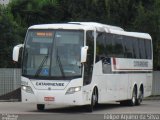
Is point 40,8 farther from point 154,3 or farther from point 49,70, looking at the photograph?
point 49,70

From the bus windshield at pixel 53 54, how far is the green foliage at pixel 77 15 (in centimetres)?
1591

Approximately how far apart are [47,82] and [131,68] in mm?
7556

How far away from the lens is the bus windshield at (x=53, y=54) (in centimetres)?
2314

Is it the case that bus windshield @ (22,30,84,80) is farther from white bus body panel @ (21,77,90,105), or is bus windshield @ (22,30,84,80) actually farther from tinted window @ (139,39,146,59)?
tinted window @ (139,39,146,59)

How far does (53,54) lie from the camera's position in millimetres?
23312

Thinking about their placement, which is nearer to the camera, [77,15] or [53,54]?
[53,54]

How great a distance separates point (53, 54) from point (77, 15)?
2195 centimetres

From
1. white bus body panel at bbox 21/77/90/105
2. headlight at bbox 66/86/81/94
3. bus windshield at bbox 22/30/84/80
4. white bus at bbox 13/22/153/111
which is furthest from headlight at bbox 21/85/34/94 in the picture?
headlight at bbox 66/86/81/94

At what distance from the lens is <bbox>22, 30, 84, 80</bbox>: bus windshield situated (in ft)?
75.9

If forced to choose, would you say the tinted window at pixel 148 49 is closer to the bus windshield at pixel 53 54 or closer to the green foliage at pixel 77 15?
the green foliage at pixel 77 15

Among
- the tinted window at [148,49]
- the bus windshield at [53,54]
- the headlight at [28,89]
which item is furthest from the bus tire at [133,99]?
the headlight at [28,89]

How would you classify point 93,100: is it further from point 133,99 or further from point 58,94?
point 133,99

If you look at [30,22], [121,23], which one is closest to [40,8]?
[30,22]

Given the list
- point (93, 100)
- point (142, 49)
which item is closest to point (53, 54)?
point (93, 100)
